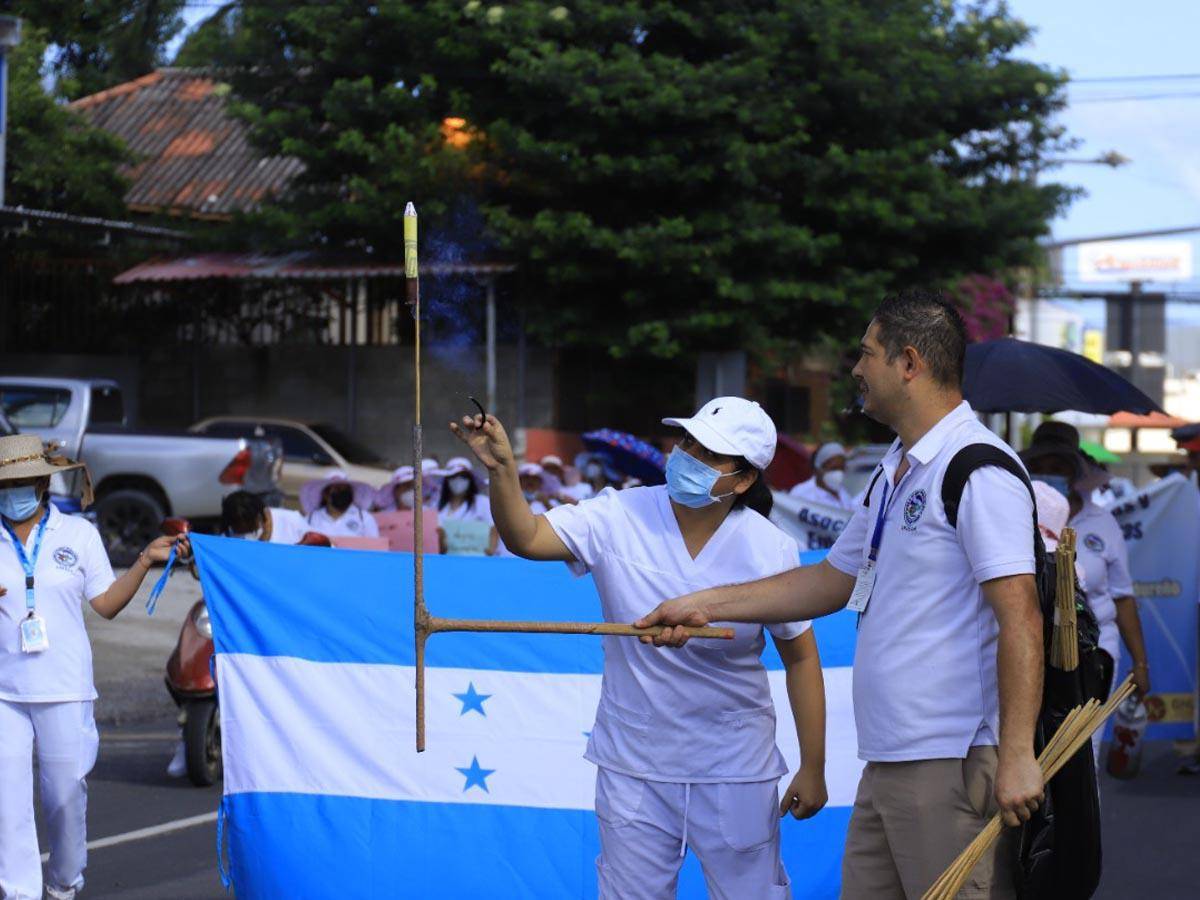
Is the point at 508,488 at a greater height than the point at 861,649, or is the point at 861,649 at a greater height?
the point at 508,488

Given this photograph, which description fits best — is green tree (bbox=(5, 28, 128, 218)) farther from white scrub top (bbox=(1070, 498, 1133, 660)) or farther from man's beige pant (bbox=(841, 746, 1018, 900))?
man's beige pant (bbox=(841, 746, 1018, 900))

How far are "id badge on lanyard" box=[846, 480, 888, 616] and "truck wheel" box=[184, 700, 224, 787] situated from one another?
5908 millimetres

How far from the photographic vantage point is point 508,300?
73.6 feet

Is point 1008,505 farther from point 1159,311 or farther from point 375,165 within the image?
point 1159,311

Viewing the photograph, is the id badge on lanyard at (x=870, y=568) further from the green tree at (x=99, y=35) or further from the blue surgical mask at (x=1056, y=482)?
the green tree at (x=99, y=35)

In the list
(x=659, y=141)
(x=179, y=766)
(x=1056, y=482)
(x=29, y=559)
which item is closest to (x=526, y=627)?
(x=29, y=559)

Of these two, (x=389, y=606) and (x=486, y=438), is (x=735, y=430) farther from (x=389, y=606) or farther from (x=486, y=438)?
(x=389, y=606)

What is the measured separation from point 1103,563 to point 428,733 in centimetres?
402

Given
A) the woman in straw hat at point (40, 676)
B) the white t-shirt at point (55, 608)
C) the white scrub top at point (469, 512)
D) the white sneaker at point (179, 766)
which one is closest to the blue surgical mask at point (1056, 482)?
the woman in straw hat at point (40, 676)

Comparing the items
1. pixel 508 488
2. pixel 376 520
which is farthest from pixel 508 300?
pixel 508 488

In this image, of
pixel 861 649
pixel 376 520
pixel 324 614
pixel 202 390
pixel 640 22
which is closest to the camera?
pixel 861 649

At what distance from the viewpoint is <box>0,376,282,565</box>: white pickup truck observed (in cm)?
1859

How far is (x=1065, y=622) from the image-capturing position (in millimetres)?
3756

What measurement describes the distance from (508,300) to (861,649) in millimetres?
18712
